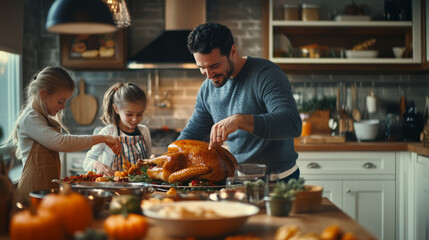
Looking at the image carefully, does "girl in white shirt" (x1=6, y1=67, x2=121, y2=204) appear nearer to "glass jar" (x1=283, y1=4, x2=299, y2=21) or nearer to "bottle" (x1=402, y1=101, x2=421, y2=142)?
"glass jar" (x1=283, y1=4, x2=299, y2=21)

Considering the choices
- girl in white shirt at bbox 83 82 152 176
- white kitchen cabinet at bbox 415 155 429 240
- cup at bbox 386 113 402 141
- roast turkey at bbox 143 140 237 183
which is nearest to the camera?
roast turkey at bbox 143 140 237 183

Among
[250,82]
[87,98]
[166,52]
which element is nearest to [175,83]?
[166,52]

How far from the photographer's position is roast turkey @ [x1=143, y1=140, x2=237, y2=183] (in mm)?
1845

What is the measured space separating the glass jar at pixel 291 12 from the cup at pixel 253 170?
2.66m

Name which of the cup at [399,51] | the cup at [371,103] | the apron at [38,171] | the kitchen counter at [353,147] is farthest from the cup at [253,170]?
the cup at [371,103]

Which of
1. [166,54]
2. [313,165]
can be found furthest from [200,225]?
[166,54]

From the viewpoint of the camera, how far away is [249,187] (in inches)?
57.8

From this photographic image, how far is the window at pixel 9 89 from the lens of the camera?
3.74 meters

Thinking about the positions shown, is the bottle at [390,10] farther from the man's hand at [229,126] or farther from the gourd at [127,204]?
the gourd at [127,204]

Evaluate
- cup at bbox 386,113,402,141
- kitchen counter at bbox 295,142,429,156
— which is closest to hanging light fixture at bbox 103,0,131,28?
kitchen counter at bbox 295,142,429,156

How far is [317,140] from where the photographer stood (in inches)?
148

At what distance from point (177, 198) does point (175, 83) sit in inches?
122

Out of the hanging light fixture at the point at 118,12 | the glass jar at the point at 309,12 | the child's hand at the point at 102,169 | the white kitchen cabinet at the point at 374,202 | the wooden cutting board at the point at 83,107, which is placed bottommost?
the white kitchen cabinet at the point at 374,202

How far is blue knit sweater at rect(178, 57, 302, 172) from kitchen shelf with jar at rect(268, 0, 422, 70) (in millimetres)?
1777
